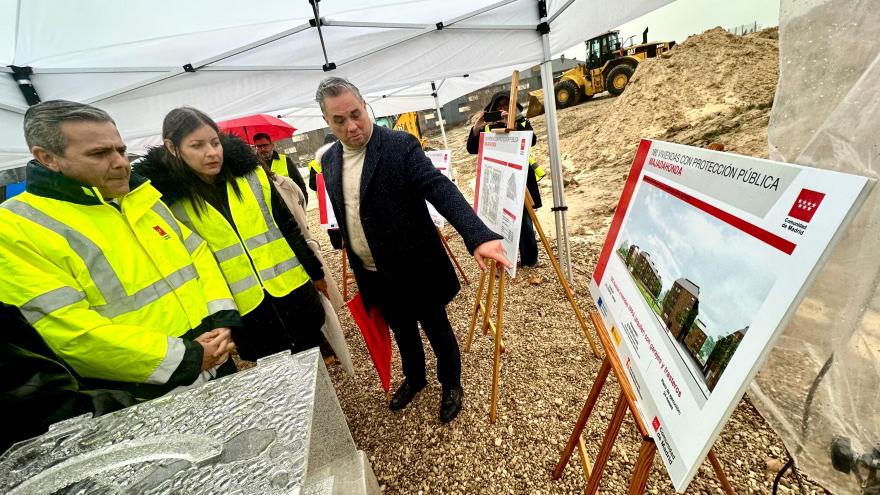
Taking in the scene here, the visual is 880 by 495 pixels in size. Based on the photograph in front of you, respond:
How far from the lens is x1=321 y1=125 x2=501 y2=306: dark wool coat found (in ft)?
5.30

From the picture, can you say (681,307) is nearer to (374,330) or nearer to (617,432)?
(617,432)

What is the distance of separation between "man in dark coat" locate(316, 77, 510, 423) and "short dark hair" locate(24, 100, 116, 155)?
35.5 inches

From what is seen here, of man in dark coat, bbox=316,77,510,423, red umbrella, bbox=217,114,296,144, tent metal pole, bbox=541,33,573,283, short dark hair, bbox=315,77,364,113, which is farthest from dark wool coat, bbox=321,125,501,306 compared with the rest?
red umbrella, bbox=217,114,296,144

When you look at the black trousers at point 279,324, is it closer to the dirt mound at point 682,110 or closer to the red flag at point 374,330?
the red flag at point 374,330

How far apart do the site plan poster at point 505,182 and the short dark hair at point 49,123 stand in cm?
185

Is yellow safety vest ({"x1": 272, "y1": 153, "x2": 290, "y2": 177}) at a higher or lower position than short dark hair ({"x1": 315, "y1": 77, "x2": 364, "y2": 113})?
lower

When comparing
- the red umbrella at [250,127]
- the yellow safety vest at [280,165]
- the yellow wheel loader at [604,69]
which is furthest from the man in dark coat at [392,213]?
the yellow wheel loader at [604,69]

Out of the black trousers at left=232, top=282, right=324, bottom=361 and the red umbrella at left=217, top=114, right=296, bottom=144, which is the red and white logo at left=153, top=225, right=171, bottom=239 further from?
the red umbrella at left=217, top=114, right=296, bottom=144

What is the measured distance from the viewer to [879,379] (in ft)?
3.75

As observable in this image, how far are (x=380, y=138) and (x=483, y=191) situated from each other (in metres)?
1.17

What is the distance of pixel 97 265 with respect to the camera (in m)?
1.22

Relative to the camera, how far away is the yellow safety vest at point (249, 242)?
1.74 metres

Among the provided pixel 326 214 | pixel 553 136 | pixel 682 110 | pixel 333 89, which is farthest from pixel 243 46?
pixel 682 110

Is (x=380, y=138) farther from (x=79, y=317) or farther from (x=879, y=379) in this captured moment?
(x=879, y=379)
